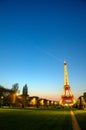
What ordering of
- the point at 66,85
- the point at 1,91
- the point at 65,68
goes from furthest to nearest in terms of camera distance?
1. the point at 65,68
2. the point at 66,85
3. the point at 1,91

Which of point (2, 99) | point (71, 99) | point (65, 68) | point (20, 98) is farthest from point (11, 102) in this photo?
point (65, 68)

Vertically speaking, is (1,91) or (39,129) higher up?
(1,91)

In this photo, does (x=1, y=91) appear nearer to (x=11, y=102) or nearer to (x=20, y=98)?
(x=11, y=102)

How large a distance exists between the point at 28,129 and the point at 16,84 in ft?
375

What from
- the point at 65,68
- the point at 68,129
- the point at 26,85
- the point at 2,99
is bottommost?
the point at 68,129

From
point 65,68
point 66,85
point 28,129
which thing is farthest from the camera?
point 65,68

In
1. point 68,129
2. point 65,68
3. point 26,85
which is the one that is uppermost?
point 65,68

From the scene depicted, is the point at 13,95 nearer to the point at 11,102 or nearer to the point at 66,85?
the point at 11,102

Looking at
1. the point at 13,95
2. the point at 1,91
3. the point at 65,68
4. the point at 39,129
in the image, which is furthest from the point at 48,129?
the point at 65,68

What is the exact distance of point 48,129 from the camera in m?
18.3

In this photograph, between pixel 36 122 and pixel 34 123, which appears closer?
pixel 34 123

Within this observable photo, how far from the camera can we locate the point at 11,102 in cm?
8700

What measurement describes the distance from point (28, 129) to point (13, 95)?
66443 millimetres

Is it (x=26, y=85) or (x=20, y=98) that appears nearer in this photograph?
(x=20, y=98)
